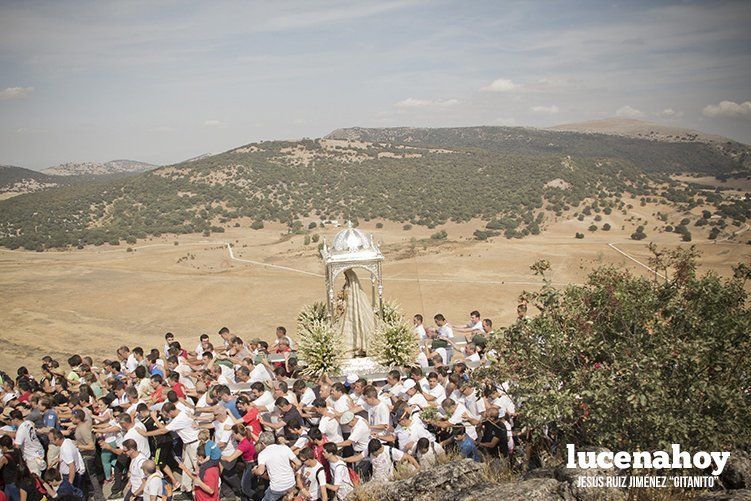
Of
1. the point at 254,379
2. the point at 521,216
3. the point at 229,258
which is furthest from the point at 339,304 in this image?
the point at 521,216

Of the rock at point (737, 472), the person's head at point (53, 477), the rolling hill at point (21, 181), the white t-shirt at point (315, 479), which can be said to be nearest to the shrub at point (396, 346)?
the white t-shirt at point (315, 479)

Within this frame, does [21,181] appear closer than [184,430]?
No

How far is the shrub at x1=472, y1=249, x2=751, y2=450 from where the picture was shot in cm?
509

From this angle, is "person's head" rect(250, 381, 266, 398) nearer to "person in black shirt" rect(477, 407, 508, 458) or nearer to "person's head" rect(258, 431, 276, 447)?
"person's head" rect(258, 431, 276, 447)

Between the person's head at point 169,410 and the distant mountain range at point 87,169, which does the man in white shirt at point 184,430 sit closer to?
the person's head at point 169,410

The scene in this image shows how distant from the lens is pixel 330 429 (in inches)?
308

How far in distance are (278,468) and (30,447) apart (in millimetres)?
4035

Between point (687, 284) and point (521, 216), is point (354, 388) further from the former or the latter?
point (521, 216)

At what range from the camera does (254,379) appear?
388 inches

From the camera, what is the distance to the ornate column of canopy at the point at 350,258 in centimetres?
1191

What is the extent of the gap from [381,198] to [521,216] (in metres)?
14.5

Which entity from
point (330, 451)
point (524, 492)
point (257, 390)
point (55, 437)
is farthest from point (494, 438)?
point (55, 437)

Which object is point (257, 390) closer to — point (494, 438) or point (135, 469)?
point (135, 469)

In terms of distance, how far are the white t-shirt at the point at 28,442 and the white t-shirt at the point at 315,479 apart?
4.28 metres
